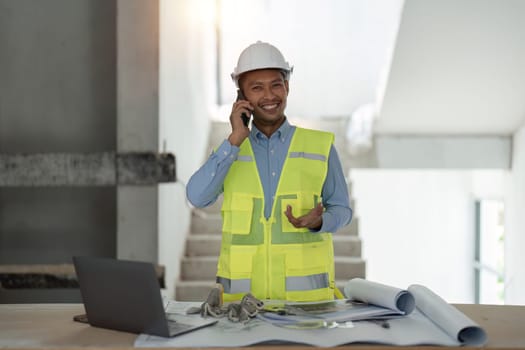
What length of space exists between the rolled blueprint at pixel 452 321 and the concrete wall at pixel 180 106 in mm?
2567

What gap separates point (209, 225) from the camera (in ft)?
19.9

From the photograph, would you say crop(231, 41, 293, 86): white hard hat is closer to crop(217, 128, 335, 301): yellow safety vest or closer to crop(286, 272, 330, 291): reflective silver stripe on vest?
crop(217, 128, 335, 301): yellow safety vest

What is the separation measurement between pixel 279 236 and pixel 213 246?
339 cm

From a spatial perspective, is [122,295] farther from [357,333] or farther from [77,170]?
[77,170]

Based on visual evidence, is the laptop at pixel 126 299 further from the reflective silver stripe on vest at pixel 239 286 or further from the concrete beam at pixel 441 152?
the concrete beam at pixel 441 152

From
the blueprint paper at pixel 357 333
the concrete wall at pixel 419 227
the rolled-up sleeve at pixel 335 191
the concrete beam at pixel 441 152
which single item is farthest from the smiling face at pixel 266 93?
the concrete wall at pixel 419 227

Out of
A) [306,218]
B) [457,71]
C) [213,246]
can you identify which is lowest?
[213,246]

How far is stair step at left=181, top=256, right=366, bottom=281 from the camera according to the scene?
5516 mm

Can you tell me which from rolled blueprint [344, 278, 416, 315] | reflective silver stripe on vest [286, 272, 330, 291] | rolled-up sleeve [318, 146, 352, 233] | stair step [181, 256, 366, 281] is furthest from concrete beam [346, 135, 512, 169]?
rolled blueprint [344, 278, 416, 315]

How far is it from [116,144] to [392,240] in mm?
5130

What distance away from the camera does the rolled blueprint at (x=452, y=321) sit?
1607mm

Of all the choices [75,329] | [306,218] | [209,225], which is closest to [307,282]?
[306,218]

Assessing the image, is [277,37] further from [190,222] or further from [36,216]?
[36,216]

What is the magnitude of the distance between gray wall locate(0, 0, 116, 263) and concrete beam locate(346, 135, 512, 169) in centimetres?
309
